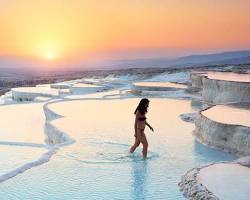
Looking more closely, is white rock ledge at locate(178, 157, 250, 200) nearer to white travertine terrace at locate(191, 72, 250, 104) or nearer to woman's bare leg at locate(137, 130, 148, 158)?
woman's bare leg at locate(137, 130, 148, 158)

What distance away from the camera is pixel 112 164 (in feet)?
20.2

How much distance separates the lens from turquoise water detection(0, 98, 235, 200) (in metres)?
4.97

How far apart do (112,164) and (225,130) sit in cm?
234

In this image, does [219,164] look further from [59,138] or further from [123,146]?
[59,138]

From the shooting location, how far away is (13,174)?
5.63 metres

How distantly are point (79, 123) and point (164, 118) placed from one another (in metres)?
2.16

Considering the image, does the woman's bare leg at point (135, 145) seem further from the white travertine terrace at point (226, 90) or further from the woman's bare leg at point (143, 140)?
the white travertine terrace at point (226, 90)

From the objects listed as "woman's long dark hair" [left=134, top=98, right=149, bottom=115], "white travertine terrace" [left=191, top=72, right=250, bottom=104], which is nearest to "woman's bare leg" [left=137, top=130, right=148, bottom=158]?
"woman's long dark hair" [left=134, top=98, right=149, bottom=115]

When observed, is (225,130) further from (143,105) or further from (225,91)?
(225,91)

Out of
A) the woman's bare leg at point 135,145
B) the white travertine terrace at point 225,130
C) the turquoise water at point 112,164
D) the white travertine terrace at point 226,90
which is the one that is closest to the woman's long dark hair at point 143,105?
the woman's bare leg at point 135,145

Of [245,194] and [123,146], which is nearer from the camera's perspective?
[245,194]

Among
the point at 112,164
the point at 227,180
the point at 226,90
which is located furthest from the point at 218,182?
the point at 226,90

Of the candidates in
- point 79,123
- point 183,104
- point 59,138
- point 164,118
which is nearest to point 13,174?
point 59,138

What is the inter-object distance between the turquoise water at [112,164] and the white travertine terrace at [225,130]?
0.73ft
